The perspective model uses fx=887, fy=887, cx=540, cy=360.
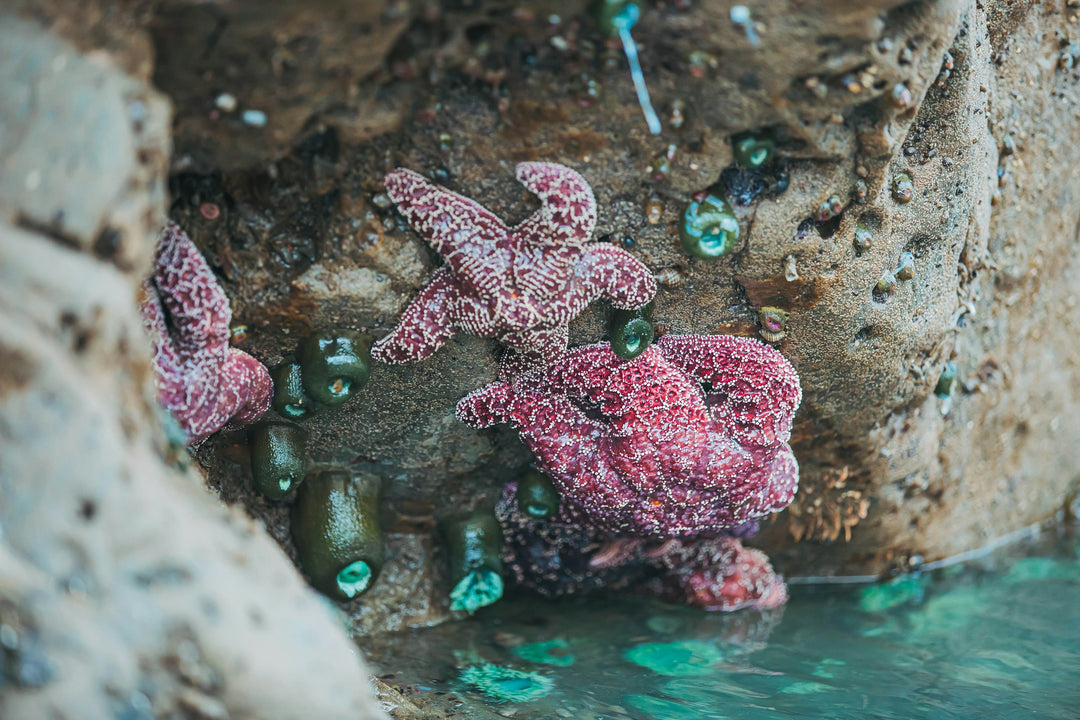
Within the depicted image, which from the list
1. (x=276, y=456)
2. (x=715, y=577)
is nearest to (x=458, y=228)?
(x=276, y=456)

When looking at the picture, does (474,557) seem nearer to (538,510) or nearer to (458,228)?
(538,510)

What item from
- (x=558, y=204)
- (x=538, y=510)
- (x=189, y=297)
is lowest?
(x=538, y=510)

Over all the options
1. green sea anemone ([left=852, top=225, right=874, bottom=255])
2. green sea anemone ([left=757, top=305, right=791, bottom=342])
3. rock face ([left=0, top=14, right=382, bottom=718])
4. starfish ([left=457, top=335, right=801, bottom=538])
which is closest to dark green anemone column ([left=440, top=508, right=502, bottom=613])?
starfish ([left=457, top=335, right=801, bottom=538])

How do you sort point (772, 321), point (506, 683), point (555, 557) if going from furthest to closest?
point (555, 557) < point (506, 683) < point (772, 321)

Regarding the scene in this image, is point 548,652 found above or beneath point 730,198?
beneath

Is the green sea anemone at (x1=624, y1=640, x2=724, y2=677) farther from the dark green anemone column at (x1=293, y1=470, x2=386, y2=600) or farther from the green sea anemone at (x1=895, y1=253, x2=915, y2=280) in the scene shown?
the green sea anemone at (x1=895, y1=253, x2=915, y2=280)

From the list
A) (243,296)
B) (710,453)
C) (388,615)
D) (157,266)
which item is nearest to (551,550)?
(388,615)

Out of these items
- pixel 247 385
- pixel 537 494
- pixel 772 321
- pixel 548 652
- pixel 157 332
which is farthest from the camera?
pixel 548 652
